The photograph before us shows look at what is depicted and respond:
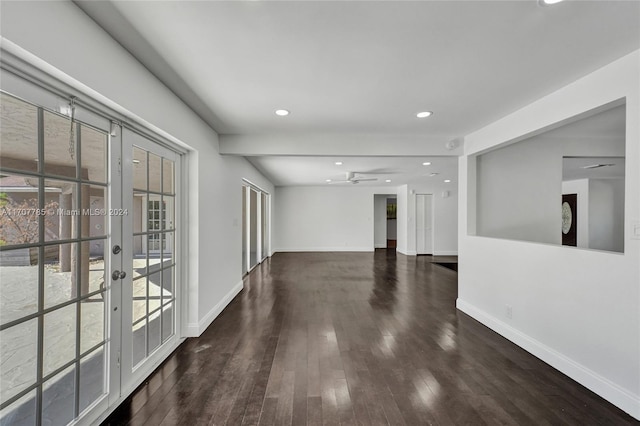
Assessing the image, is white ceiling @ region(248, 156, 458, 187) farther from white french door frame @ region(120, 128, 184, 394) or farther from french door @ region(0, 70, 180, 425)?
french door @ region(0, 70, 180, 425)

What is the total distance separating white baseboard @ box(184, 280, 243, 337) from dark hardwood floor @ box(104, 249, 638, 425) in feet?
0.26

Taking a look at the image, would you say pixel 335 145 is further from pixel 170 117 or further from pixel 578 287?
pixel 578 287

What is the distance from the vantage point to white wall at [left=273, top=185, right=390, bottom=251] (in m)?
9.81

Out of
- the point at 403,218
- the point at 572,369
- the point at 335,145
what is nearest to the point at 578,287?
the point at 572,369

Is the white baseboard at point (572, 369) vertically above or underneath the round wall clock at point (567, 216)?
underneath

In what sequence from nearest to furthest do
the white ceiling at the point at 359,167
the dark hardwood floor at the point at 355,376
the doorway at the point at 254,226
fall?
the dark hardwood floor at the point at 355,376 → the white ceiling at the point at 359,167 → the doorway at the point at 254,226

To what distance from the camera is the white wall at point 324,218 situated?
32.2 ft

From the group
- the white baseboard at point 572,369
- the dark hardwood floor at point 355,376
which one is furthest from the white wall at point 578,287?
the dark hardwood floor at point 355,376

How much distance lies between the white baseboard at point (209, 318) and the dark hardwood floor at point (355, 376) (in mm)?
78

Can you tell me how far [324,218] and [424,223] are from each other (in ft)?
11.1

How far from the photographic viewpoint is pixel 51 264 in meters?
1.43

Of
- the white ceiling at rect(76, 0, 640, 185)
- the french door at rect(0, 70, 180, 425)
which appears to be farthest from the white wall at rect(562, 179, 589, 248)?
the french door at rect(0, 70, 180, 425)

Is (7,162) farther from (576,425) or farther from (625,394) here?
(625,394)

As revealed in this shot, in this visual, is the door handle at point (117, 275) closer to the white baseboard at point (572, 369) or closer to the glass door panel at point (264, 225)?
the white baseboard at point (572, 369)
